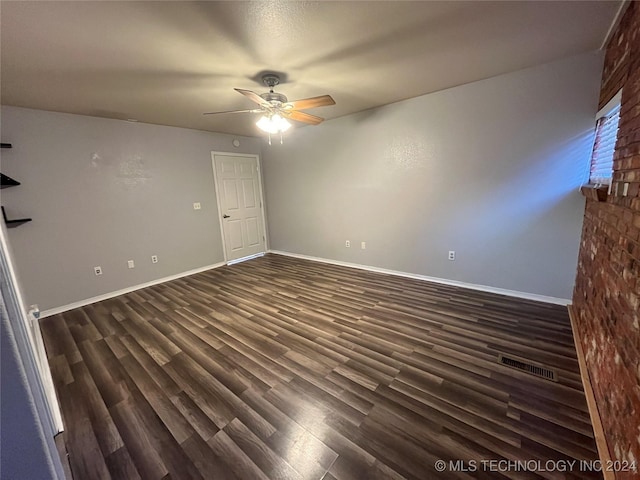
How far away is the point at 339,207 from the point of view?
4492 mm

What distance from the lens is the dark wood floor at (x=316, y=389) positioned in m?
1.39

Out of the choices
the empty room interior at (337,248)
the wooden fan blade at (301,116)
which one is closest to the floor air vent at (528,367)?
the empty room interior at (337,248)

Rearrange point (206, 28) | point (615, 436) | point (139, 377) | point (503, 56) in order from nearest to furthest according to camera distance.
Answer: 1. point (615, 436)
2. point (206, 28)
3. point (139, 377)
4. point (503, 56)

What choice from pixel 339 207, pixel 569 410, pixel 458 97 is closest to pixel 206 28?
pixel 458 97

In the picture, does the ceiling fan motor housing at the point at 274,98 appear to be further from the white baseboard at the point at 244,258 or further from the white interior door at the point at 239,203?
the white baseboard at the point at 244,258

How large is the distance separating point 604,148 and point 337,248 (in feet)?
11.2

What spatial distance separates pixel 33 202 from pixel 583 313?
585 centimetres

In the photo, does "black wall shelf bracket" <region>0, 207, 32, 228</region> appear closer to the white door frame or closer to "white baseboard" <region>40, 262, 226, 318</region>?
"white baseboard" <region>40, 262, 226, 318</region>

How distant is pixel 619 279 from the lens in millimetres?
1400

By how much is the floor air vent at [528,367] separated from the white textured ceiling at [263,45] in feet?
8.23

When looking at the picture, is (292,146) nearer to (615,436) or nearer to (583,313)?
(583,313)

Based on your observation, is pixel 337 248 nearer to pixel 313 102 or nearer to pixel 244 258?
pixel 244 258

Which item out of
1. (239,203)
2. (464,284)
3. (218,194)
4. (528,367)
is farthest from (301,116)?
(528,367)

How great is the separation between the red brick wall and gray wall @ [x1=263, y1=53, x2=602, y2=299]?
19.2 inches
